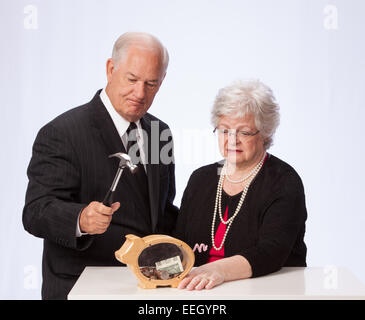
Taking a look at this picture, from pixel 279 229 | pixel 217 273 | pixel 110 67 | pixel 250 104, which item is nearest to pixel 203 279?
pixel 217 273

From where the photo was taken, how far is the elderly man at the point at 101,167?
3178mm

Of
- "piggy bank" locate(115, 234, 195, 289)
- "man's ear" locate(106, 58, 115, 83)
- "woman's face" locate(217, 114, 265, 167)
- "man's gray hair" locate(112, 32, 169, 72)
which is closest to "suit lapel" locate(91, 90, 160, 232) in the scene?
"man's ear" locate(106, 58, 115, 83)

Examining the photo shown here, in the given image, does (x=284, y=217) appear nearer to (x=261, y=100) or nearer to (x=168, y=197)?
(x=261, y=100)

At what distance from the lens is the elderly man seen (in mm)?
3178

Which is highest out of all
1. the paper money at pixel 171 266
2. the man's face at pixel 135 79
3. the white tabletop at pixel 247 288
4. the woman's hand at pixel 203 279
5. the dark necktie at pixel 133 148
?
the man's face at pixel 135 79

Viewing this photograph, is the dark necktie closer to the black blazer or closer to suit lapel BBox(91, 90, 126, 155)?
suit lapel BBox(91, 90, 126, 155)

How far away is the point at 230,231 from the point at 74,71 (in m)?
2.31

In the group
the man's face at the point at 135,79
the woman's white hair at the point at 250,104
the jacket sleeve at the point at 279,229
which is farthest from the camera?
the man's face at the point at 135,79

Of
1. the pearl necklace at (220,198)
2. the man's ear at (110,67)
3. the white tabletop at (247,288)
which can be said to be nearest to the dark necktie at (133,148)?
the man's ear at (110,67)

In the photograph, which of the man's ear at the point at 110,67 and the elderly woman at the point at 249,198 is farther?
the man's ear at the point at 110,67

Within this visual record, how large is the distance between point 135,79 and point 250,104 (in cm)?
53

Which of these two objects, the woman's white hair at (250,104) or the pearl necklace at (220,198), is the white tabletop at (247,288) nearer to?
the pearl necklace at (220,198)

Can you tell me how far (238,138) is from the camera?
10.2 ft

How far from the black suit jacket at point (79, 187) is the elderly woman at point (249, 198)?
0.26 meters
